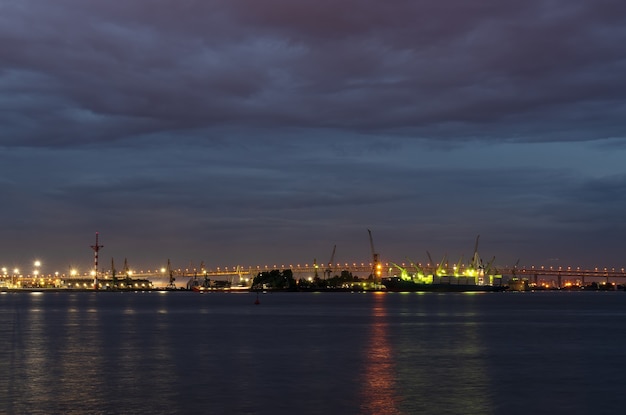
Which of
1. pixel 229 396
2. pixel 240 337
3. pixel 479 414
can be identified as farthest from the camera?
pixel 240 337

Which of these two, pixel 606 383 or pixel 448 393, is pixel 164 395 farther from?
pixel 606 383

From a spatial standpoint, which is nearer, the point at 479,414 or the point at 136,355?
the point at 479,414

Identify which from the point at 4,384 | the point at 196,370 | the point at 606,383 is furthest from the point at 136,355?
the point at 606,383

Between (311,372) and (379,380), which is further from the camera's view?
(311,372)

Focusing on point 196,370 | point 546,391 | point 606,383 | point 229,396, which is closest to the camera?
point 229,396

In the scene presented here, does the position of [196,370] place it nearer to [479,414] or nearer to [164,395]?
→ [164,395]

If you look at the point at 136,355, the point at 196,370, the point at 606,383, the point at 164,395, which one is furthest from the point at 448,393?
the point at 136,355

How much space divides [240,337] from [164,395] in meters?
43.1

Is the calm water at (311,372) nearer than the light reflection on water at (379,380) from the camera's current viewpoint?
No

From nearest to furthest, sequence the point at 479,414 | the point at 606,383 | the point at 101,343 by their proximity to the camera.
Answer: the point at 479,414
the point at 606,383
the point at 101,343

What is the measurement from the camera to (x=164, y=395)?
44438 mm

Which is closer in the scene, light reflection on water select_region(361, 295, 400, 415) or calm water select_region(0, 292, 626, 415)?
light reflection on water select_region(361, 295, 400, 415)

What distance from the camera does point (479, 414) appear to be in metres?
38.9

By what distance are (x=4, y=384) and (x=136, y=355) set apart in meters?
18.4
